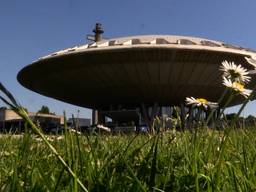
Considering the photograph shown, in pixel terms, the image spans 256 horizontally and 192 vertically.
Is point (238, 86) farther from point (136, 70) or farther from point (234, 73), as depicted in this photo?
point (136, 70)

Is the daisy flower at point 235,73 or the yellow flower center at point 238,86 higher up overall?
the daisy flower at point 235,73

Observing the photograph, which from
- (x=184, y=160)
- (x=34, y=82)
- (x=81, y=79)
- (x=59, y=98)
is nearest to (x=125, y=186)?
(x=184, y=160)

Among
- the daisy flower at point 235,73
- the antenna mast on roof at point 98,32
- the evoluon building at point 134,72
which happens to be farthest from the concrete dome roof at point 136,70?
the daisy flower at point 235,73

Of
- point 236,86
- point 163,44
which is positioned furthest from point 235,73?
point 163,44

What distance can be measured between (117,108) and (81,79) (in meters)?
10.0

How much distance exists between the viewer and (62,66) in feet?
190

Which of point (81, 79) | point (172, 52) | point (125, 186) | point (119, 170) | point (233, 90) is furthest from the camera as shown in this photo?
point (81, 79)

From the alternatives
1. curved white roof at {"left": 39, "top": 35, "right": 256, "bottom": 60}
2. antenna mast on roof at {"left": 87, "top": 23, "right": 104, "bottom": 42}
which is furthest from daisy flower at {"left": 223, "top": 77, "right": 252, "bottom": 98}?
antenna mast on roof at {"left": 87, "top": 23, "right": 104, "bottom": 42}

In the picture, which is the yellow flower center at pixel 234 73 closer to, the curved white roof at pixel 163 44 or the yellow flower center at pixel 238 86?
the yellow flower center at pixel 238 86

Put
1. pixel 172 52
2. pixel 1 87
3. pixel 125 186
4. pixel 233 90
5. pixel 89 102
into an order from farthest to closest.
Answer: pixel 89 102 < pixel 172 52 < pixel 233 90 < pixel 125 186 < pixel 1 87

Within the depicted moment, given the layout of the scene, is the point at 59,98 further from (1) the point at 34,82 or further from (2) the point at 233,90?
(2) the point at 233,90

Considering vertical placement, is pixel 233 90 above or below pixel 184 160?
above

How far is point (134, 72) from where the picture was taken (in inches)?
2243

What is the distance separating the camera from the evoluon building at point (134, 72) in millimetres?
52312
